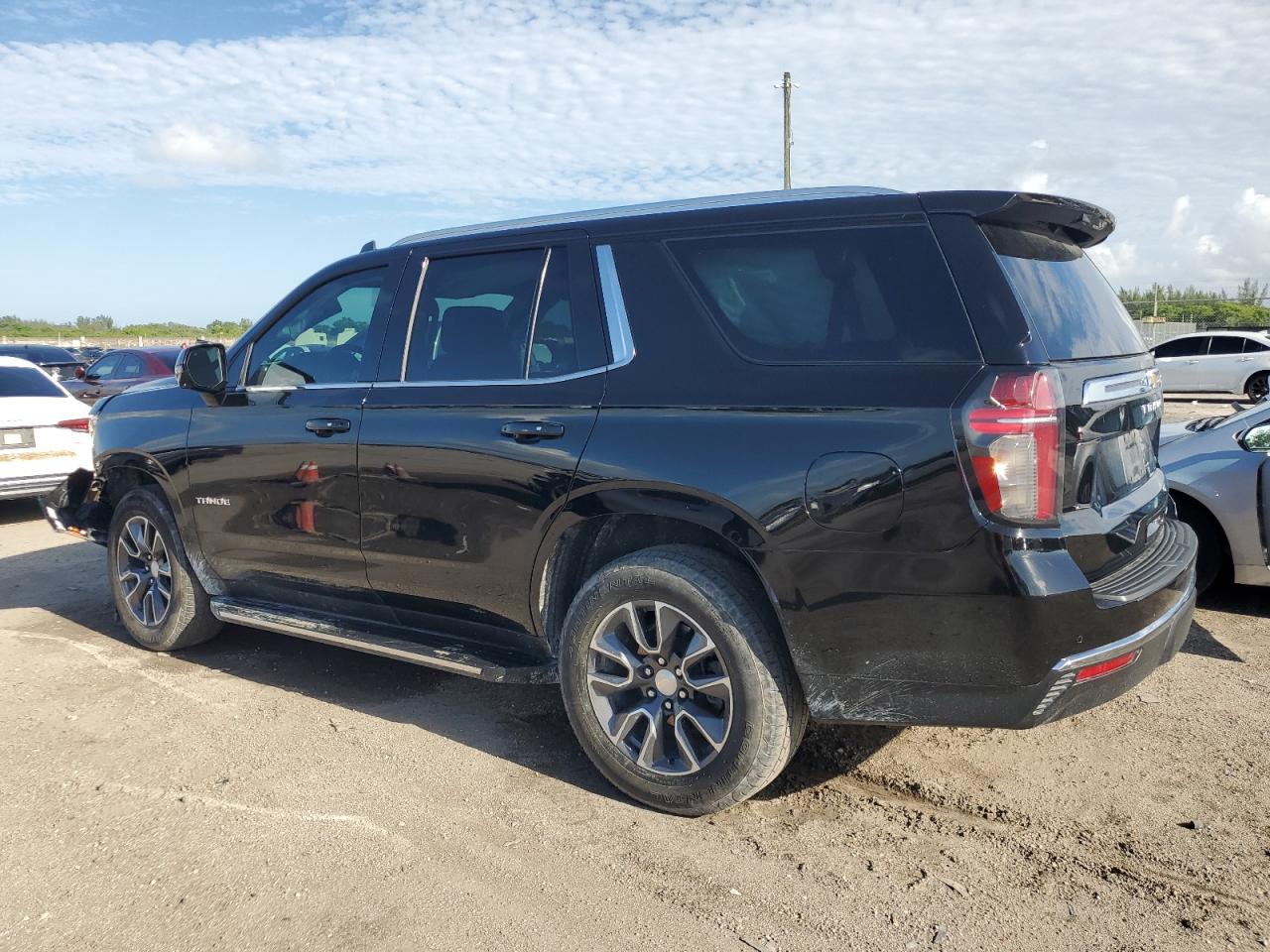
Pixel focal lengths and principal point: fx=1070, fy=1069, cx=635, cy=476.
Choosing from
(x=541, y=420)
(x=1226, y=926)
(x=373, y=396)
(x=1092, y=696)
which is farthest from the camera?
(x=373, y=396)

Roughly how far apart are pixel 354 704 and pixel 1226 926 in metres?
3.49

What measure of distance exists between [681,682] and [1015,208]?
72.5 inches

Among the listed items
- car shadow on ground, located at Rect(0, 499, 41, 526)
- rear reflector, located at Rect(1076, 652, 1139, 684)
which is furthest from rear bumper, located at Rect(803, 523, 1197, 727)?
car shadow on ground, located at Rect(0, 499, 41, 526)

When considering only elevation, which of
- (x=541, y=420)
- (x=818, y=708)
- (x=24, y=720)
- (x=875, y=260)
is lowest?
(x=24, y=720)

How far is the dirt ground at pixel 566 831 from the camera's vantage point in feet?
9.80

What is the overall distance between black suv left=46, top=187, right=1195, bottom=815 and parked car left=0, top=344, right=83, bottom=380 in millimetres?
17281

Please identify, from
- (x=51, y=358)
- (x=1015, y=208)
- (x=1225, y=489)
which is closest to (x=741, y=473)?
(x=1015, y=208)

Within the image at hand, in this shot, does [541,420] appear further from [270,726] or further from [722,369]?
[270,726]

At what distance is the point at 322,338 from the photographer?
15.9 ft

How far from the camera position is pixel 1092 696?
3.19 m

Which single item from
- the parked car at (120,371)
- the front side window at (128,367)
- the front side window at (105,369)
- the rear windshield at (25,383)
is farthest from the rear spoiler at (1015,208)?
the front side window at (105,369)

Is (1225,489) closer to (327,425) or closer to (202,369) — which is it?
(327,425)

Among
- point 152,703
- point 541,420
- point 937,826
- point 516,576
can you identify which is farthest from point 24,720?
point 937,826

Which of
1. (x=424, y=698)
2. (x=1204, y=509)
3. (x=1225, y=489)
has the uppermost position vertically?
(x=1225, y=489)
